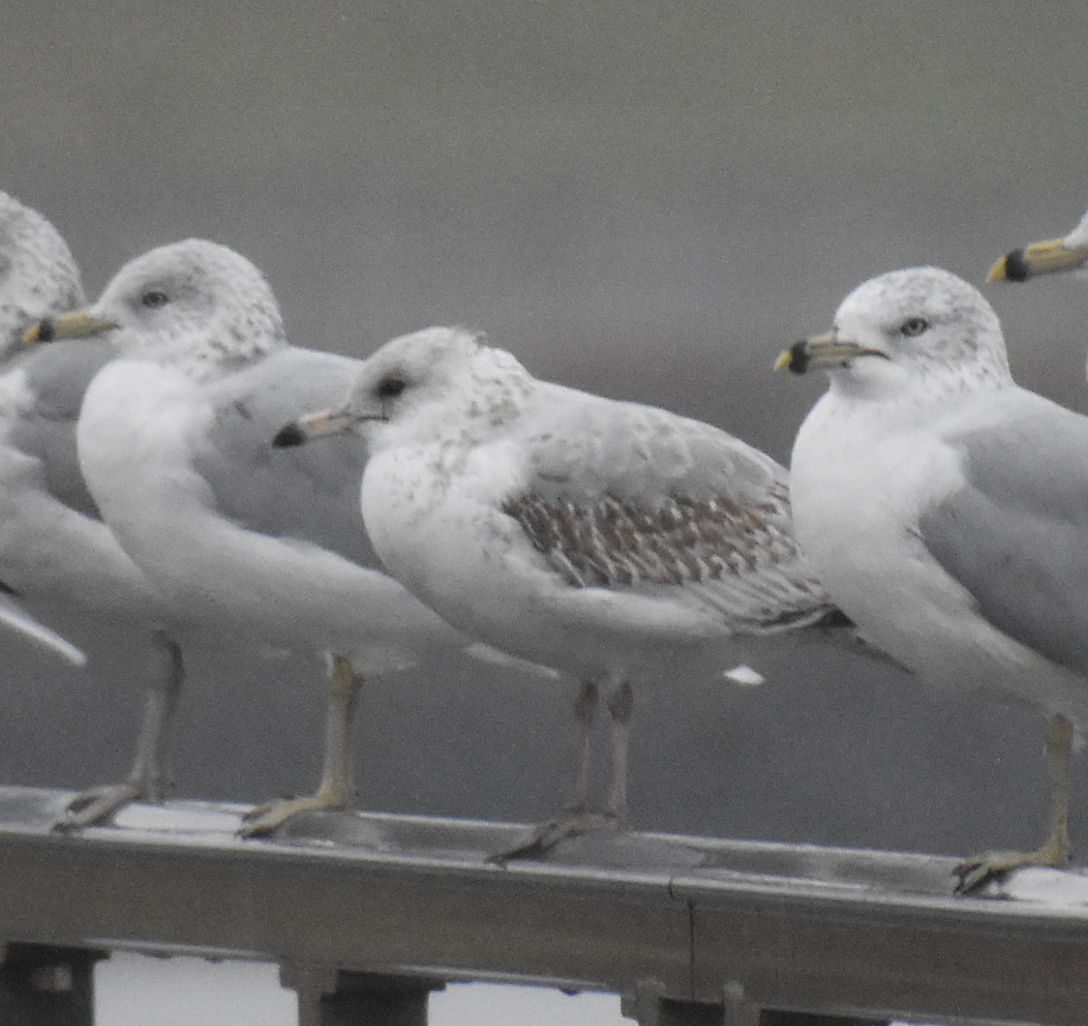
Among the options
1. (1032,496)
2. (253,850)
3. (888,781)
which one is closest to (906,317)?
(1032,496)

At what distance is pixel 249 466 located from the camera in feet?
9.86

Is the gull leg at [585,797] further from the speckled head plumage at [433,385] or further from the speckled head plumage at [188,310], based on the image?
the speckled head plumage at [188,310]

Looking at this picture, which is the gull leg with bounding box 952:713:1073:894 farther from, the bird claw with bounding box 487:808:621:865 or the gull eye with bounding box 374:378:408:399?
the gull eye with bounding box 374:378:408:399

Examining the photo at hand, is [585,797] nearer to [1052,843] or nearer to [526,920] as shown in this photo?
[526,920]

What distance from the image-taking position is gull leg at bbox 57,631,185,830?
309 cm

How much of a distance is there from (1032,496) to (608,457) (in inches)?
19.9

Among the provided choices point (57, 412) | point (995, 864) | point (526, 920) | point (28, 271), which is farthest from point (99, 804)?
point (995, 864)

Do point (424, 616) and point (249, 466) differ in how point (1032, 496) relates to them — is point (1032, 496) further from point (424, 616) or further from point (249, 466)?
point (249, 466)

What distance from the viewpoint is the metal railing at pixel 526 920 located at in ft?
7.92

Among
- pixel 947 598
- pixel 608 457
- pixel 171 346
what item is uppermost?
pixel 171 346

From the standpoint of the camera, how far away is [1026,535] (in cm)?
247

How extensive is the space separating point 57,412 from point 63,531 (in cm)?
17

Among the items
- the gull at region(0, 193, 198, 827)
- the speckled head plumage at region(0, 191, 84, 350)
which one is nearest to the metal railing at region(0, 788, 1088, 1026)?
the gull at region(0, 193, 198, 827)

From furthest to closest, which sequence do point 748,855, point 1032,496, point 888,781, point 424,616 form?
point 888,781, point 424,616, point 748,855, point 1032,496
